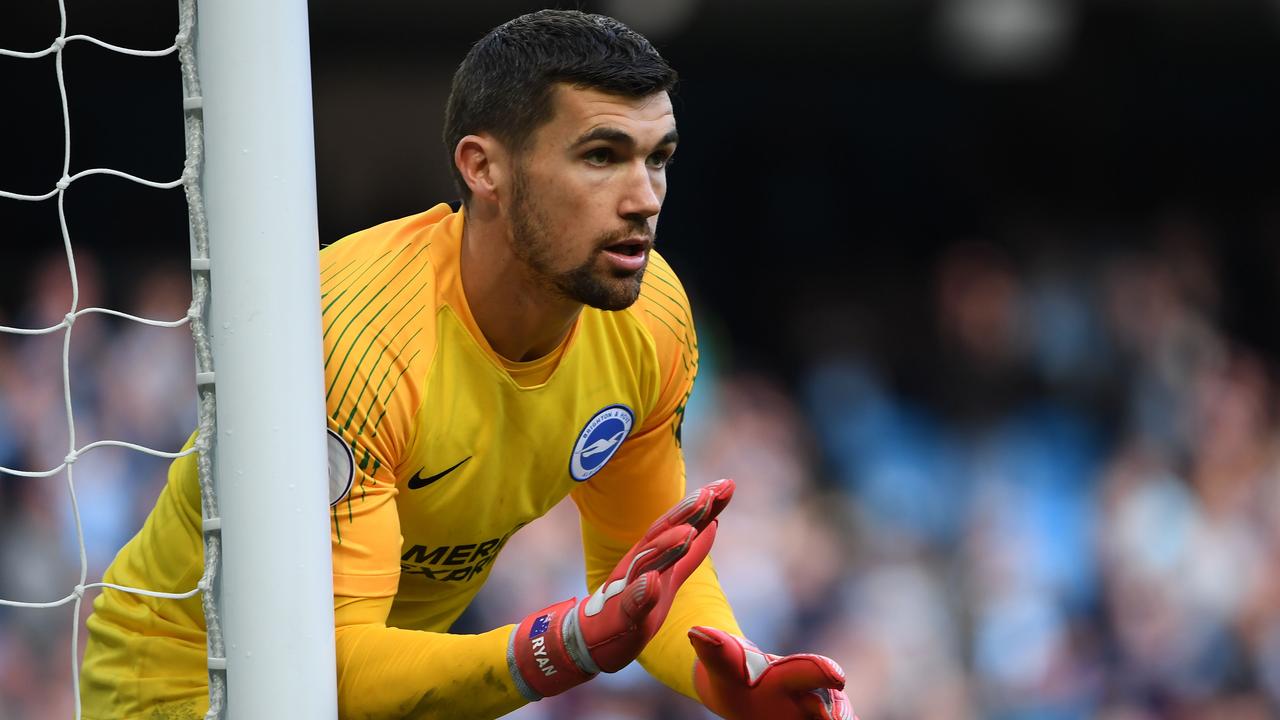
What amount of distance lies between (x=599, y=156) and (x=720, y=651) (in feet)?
3.05

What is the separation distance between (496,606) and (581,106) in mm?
4672

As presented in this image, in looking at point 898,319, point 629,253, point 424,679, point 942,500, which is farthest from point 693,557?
point 898,319

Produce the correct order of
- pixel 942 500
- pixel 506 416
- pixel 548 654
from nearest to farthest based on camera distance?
pixel 548 654 → pixel 506 416 → pixel 942 500

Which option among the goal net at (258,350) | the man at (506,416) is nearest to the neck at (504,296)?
the man at (506,416)

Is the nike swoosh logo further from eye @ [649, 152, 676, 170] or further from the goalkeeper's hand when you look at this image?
eye @ [649, 152, 676, 170]

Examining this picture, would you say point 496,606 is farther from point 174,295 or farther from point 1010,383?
point 1010,383

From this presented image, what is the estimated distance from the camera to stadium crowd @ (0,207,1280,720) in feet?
23.1

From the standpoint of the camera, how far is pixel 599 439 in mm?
3283

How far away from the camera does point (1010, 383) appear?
8.54 m

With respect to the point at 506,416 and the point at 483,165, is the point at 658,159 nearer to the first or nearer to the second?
the point at 483,165

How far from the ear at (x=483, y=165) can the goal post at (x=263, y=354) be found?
23.3 inches

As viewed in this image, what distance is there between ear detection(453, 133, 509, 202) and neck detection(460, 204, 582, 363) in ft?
0.20

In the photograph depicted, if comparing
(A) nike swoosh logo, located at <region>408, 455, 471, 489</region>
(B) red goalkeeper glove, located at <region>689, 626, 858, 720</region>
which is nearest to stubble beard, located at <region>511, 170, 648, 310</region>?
(A) nike swoosh logo, located at <region>408, 455, 471, 489</region>

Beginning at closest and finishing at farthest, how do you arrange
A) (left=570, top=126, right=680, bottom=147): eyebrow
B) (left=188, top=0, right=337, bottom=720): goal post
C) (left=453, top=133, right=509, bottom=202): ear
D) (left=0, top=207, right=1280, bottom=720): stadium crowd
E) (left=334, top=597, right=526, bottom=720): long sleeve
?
(left=188, top=0, right=337, bottom=720): goal post, (left=334, top=597, right=526, bottom=720): long sleeve, (left=570, top=126, right=680, bottom=147): eyebrow, (left=453, top=133, right=509, bottom=202): ear, (left=0, top=207, right=1280, bottom=720): stadium crowd
